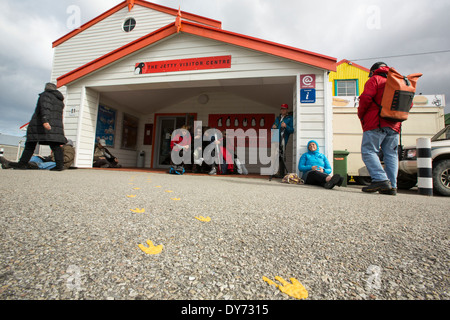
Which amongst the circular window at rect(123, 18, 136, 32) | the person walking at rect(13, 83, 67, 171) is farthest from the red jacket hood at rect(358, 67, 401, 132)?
the circular window at rect(123, 18, 136, 32)

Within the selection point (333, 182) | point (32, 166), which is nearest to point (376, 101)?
point (333, 182)

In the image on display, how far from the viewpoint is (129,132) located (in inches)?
368

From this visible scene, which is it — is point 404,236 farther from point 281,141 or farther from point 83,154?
point 83,154

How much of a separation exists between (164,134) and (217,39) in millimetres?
5489

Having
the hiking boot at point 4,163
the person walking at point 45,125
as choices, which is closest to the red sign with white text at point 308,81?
the person walking at point 45,125

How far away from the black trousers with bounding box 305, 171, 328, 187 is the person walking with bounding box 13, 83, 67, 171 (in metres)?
5.59

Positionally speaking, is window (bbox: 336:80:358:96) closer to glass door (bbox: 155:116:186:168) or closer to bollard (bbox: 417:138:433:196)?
glass door (bbox: 155:116:186:168)

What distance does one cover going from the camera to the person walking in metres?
4.45

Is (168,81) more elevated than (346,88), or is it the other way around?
(346,88)

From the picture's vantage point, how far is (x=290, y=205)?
2.04 metres

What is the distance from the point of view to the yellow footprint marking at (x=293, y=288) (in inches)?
27.3

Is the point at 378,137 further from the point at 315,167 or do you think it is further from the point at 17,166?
the point at 17,166

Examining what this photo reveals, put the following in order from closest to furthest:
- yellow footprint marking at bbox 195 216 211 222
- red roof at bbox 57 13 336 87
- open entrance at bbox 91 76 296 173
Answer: yellow footprint marking at bbox 195 216 211 222
red roof at bbox 57 13 336 87
open entrance at bbox 91 76 296 173

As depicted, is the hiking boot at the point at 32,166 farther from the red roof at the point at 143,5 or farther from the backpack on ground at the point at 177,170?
the red roof at the point at 143,5
